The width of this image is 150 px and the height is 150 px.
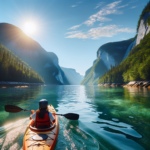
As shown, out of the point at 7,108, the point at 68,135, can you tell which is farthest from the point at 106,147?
the point at 7,108

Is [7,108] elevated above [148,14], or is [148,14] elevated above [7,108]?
[148,14]

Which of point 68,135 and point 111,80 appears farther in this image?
point 111,80

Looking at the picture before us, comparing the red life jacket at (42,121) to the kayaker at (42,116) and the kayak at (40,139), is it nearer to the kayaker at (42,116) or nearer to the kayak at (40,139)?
the kayaker at (42,116)

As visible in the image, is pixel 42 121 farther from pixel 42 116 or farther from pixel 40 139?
pixel 40 139

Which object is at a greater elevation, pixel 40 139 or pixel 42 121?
pixel 42 121

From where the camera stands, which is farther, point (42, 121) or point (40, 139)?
point (42, 121)

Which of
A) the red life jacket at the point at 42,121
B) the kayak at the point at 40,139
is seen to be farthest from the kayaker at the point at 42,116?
the kayak at the point at 40,139

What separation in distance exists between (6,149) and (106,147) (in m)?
4.40

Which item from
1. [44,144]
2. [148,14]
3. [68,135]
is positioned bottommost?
[68,135]

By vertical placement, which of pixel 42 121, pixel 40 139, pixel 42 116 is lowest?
pixel 40 139

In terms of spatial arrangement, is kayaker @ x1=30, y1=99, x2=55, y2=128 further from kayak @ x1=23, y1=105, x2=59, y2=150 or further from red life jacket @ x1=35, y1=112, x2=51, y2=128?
kayak @ x1=23, y1=105, x2=59, y2=150

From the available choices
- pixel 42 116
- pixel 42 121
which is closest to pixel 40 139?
pixel 42 121

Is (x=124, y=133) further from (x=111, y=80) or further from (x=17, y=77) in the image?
(x=111, y=80)

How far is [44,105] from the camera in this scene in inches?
219
